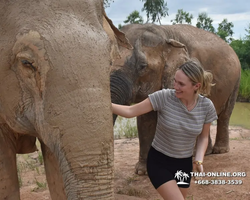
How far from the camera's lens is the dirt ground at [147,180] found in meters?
4.24

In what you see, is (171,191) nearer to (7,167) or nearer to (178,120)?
(178,120)

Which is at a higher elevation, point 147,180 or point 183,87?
point 183,87

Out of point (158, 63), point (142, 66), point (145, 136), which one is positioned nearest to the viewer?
point (142, 66)

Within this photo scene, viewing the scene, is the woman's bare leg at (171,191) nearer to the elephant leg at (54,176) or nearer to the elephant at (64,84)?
the elephant leg at (54,176)

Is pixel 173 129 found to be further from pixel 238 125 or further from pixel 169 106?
pixel 238 125

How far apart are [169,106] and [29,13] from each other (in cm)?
118

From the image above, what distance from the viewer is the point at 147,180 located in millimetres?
4816

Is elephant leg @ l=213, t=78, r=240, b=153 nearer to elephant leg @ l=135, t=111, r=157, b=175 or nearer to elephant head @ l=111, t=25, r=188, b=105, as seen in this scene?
elephant leg @ l=135, t=111, r=157, b=175

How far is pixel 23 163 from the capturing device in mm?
5648

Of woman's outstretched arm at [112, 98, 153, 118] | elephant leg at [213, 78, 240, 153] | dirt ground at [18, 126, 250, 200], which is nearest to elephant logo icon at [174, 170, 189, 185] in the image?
woman's outstretched arm at [112, 98, 153, 118]

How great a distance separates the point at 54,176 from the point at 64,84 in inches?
49.6

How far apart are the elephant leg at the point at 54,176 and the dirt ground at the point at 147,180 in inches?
49.8

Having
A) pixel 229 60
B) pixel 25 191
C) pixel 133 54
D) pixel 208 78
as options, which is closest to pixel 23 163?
pixel 25 191

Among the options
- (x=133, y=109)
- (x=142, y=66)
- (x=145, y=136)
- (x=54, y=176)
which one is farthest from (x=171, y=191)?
(x=145, y=136)
